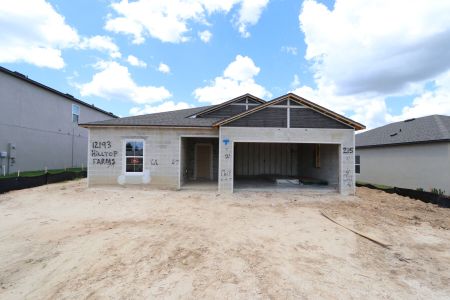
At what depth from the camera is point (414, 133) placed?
49.8 ft

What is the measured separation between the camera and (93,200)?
10.4m

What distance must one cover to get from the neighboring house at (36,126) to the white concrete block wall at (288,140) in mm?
13170

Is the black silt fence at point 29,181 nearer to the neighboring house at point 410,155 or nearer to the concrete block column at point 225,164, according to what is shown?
the concrete block column at point 225,164

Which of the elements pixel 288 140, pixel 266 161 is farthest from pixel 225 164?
pixel 266 161

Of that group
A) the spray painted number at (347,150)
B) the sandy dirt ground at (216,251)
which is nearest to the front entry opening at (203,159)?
the sandy dirt ground at (216,251)

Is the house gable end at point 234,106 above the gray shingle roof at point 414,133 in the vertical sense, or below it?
above

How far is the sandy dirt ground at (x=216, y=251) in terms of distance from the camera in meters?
4.00

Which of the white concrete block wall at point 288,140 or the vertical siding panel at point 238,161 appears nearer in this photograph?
the white concrete block wall at point 288,140

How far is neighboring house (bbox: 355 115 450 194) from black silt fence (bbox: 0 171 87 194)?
20402mm

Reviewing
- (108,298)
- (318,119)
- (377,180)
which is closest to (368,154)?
(377,180)

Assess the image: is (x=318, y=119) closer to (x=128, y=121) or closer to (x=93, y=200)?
(x=128, y=121)

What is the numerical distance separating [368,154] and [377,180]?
6.87ft

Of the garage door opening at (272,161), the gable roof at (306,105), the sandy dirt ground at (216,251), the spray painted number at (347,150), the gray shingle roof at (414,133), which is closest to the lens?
the sandy dirt ground at (216,251)

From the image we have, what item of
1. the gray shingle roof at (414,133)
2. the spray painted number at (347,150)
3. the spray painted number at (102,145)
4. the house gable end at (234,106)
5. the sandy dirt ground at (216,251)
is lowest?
the sandy dirt ground at (216,251)
